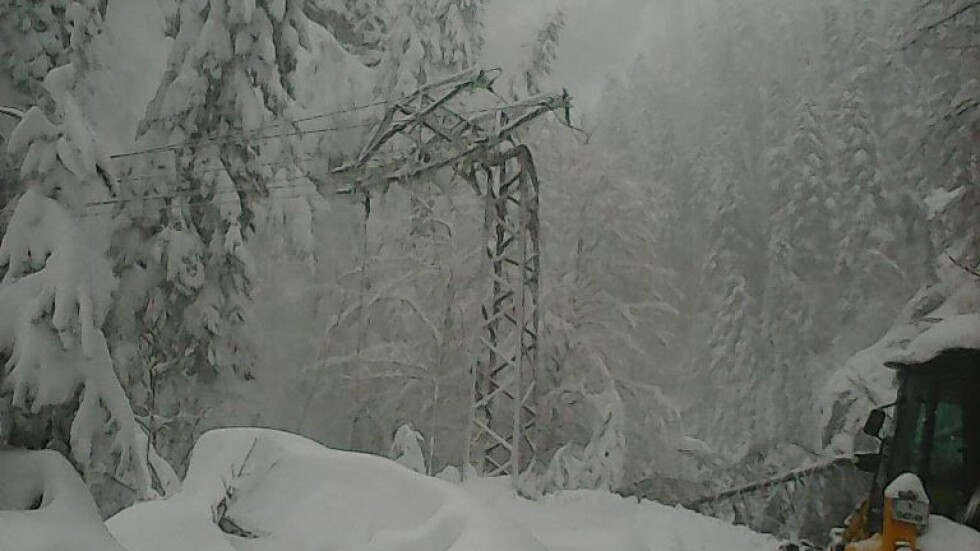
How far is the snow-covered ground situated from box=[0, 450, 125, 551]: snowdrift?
350 millimetres

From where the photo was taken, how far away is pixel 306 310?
134 inches

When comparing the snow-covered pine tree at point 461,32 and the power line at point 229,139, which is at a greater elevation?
the snow-covered pine tree at point 461,32

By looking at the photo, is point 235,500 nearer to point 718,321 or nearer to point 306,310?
point 306,310

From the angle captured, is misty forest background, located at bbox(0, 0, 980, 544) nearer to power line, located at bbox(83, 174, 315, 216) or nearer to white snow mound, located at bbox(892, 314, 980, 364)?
power line, located at bbox(83, 174, 315, 216)

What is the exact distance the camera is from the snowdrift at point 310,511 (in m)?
2.27

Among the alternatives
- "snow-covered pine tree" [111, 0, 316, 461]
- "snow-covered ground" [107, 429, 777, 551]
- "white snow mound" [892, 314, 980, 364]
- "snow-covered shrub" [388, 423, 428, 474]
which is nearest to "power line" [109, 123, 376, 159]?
"snow-covered pine tree" [111, 0, 316, 461]

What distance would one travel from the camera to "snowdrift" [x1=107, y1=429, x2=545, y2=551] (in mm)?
2270

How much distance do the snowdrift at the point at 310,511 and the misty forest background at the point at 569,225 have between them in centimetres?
29

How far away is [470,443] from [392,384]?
1.35ft

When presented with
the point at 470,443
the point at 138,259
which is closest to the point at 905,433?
the point at 470,443

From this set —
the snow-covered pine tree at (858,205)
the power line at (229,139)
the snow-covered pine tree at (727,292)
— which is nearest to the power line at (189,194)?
the power line at (229,139)

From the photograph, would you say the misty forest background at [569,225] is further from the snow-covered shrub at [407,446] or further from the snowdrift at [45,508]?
the snowdrift at [45,508]

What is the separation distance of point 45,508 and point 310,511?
735 millimetres

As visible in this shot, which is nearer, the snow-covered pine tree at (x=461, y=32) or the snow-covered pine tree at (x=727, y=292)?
the snow-covered pine tree at (x=727, y=292)
